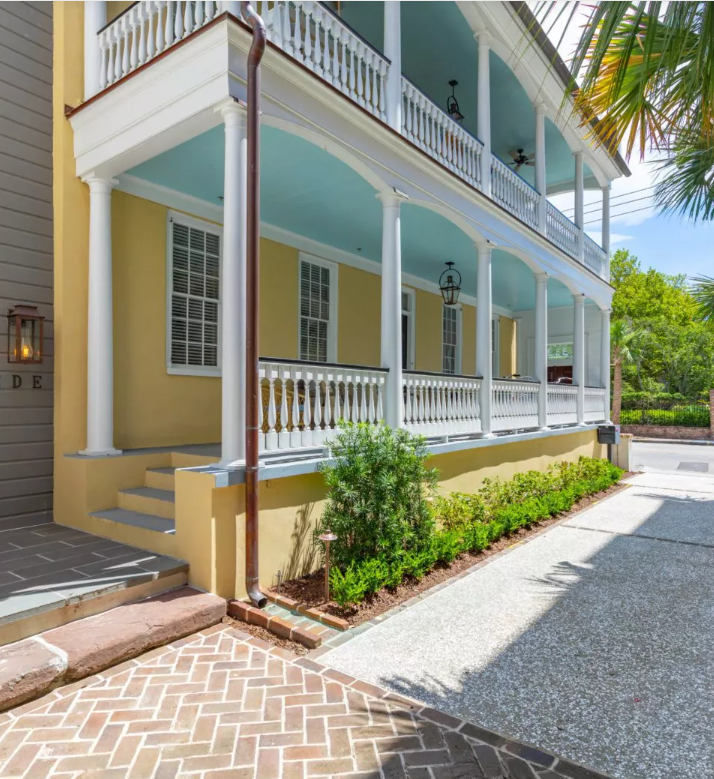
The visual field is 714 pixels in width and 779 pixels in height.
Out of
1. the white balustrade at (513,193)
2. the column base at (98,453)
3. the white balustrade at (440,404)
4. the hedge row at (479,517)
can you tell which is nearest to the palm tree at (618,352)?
the hedge row at (479,517)

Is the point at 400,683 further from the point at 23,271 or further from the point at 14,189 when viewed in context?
the point at 14,189

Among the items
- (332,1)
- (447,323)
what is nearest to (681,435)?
(447,323)

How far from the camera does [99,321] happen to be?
525cm

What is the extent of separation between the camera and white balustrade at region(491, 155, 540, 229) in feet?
27.1

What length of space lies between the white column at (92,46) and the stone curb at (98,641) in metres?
4.81

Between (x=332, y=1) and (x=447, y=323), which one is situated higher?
(x=332, y=1)

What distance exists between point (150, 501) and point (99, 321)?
1.82m

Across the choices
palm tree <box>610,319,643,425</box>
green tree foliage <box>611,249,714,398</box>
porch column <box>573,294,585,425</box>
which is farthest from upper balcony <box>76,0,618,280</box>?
green tree foliage <box>611,249,714,398</box>

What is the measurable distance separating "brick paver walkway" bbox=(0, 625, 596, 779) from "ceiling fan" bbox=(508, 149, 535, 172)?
10165 mm

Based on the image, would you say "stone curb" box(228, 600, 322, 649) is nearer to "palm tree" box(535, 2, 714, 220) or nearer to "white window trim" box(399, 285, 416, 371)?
"palm tree" box(535, 2, 714, 220)

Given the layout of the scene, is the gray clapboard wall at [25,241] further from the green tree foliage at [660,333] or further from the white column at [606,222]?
the green tree foliage at [660,333]

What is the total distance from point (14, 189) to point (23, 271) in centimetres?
81

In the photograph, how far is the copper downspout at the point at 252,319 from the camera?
411 cm

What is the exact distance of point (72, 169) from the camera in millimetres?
5355
